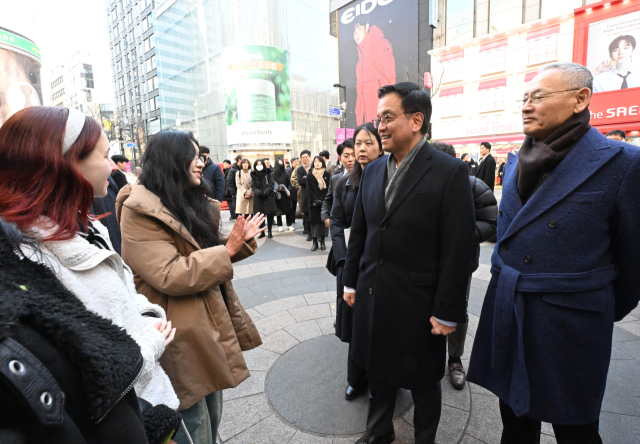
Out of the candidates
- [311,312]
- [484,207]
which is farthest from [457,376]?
[311,312]

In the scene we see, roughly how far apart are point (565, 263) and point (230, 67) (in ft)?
128

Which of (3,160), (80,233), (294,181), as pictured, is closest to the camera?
(3,160)

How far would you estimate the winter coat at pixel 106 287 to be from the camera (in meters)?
0.92

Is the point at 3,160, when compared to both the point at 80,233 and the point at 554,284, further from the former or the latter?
the point at 554,284

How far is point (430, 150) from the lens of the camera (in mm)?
1916

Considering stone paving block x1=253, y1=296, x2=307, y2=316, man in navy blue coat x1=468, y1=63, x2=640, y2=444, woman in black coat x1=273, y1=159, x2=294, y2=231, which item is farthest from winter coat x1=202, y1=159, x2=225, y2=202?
man in navy blue coat x1=468, y1=63, x2=640, y2=444

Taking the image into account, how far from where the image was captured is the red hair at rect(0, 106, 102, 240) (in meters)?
0.87

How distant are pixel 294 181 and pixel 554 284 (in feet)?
25.9

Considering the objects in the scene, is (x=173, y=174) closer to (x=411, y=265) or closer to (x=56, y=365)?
(x=56, y=365)

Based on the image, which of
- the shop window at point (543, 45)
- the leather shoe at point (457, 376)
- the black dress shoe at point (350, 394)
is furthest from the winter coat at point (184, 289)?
the shop window at point (543, 45)

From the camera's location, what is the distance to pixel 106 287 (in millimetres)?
1002

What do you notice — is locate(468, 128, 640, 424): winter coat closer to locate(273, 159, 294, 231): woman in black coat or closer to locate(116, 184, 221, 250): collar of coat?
locate(116, 184, 221, 250): collar of coat

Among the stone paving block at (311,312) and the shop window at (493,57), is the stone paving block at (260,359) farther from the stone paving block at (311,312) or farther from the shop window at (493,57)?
the shop window at (493,57)

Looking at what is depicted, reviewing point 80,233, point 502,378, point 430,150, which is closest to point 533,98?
point 430,150
